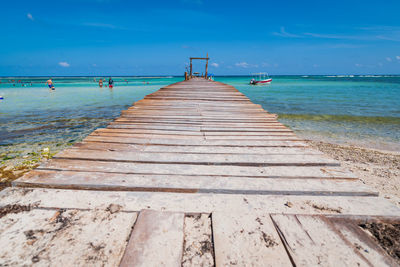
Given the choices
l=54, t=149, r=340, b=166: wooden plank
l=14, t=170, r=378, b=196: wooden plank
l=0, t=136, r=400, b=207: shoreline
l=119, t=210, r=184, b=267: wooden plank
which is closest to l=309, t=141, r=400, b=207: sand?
l=0, t=136, r=400, b=207: shoreline

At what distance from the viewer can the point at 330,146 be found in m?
7.14

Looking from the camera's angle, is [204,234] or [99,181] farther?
[99,181]

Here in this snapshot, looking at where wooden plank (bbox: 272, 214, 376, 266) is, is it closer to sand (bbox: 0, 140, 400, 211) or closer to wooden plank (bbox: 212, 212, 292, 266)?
wooden plank (bbox: 212, 212, 292, 266)

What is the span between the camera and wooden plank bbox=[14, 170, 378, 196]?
1.63m

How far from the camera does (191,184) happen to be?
1722mm

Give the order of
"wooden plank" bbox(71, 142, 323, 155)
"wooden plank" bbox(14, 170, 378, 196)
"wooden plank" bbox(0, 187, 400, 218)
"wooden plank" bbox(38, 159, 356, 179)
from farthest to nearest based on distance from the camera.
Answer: "wooden plank" bbox(71, 142, 323, 155) < "wooden plank" bbox(38, 159, 356, 179) < "wooden plank" bbox(14, 170, 378, 196) < "wooden plank" bbox(0, 187, 400, 218)

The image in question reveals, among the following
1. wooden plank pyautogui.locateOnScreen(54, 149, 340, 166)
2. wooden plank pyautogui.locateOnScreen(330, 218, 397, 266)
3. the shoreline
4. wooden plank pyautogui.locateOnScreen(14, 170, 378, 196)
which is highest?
wooden plank pyautogui.locateOnScreen(54, 149, 340, 166)

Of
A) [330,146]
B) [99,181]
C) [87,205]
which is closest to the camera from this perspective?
[87,205]

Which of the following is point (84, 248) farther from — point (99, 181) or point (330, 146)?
point (330, 146)

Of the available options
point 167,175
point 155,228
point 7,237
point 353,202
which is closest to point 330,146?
point 353,202

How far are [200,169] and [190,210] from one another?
626 mm

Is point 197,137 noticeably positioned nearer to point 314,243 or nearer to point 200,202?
point 200,202

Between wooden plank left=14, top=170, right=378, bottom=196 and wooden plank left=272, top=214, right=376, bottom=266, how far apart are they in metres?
0.33

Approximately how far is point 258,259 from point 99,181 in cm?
135
